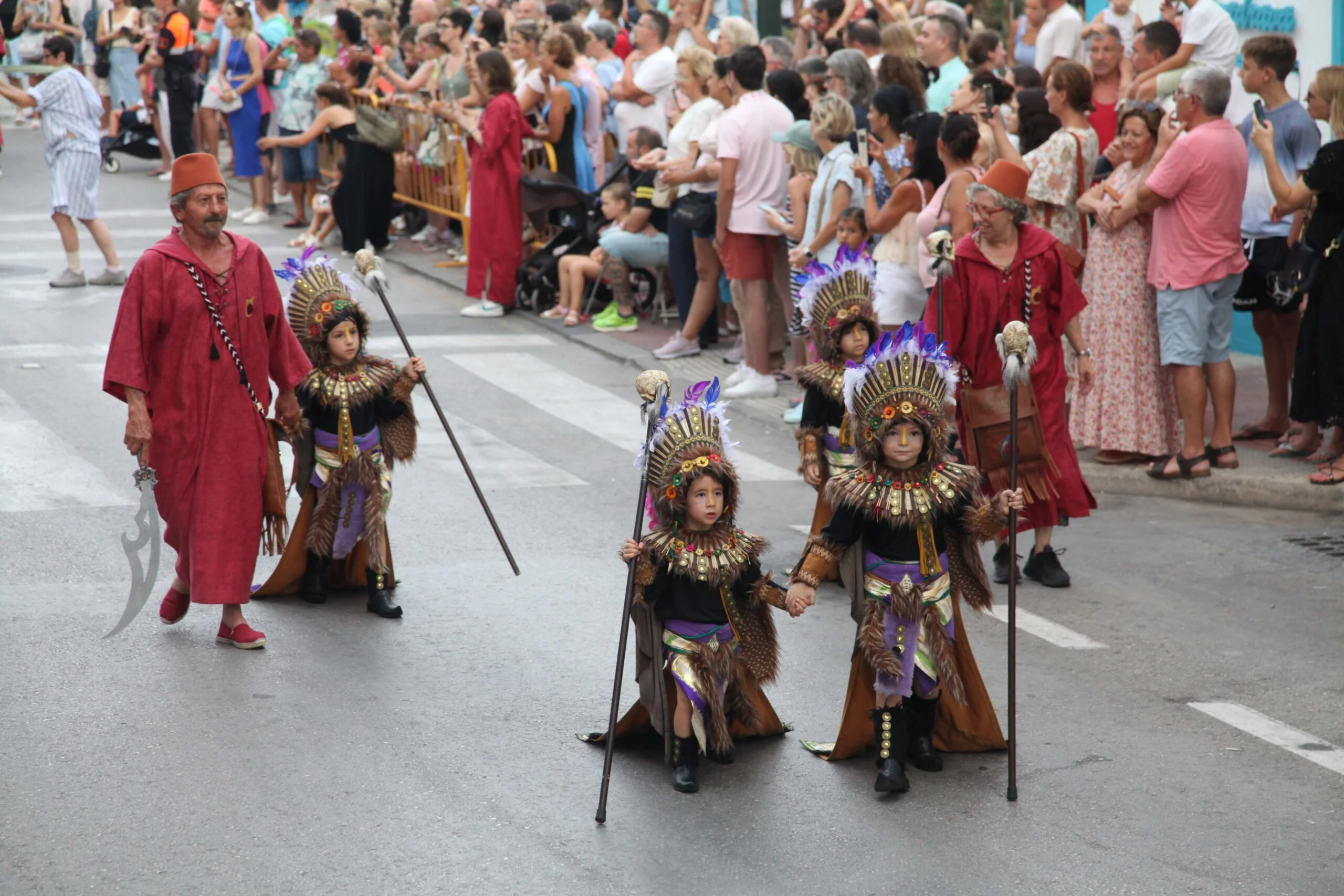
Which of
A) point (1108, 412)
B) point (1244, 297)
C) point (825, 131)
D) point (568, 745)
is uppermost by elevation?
point (825, 131)

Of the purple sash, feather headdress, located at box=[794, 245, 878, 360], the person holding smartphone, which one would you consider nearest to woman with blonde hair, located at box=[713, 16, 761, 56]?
feather headdress, located at box=[794, 245, 878, 360]

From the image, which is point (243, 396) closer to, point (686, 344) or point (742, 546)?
point (742, 546)

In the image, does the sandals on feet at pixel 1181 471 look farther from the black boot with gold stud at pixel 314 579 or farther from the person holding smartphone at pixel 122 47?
the person holding smartphone at pixel 122 47

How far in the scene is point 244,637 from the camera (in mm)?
7016

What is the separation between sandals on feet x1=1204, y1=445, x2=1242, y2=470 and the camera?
976cm

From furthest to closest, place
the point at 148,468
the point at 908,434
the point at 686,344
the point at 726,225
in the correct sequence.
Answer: the point at 686,344 < the point at 726,225 < the point at 148,468 < the point at 908,434

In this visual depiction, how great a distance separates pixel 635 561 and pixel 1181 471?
525 centimetres

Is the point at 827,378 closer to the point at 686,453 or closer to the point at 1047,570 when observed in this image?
the point at 1047,570

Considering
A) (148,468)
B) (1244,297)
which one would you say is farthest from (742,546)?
(1244,297)

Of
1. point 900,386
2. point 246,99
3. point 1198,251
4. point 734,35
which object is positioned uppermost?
point 734,35

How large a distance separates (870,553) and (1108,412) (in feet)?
15.6

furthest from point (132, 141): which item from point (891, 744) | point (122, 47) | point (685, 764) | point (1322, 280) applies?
point (891, 744)

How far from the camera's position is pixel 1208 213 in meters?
9.49

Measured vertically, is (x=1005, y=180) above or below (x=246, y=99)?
below
